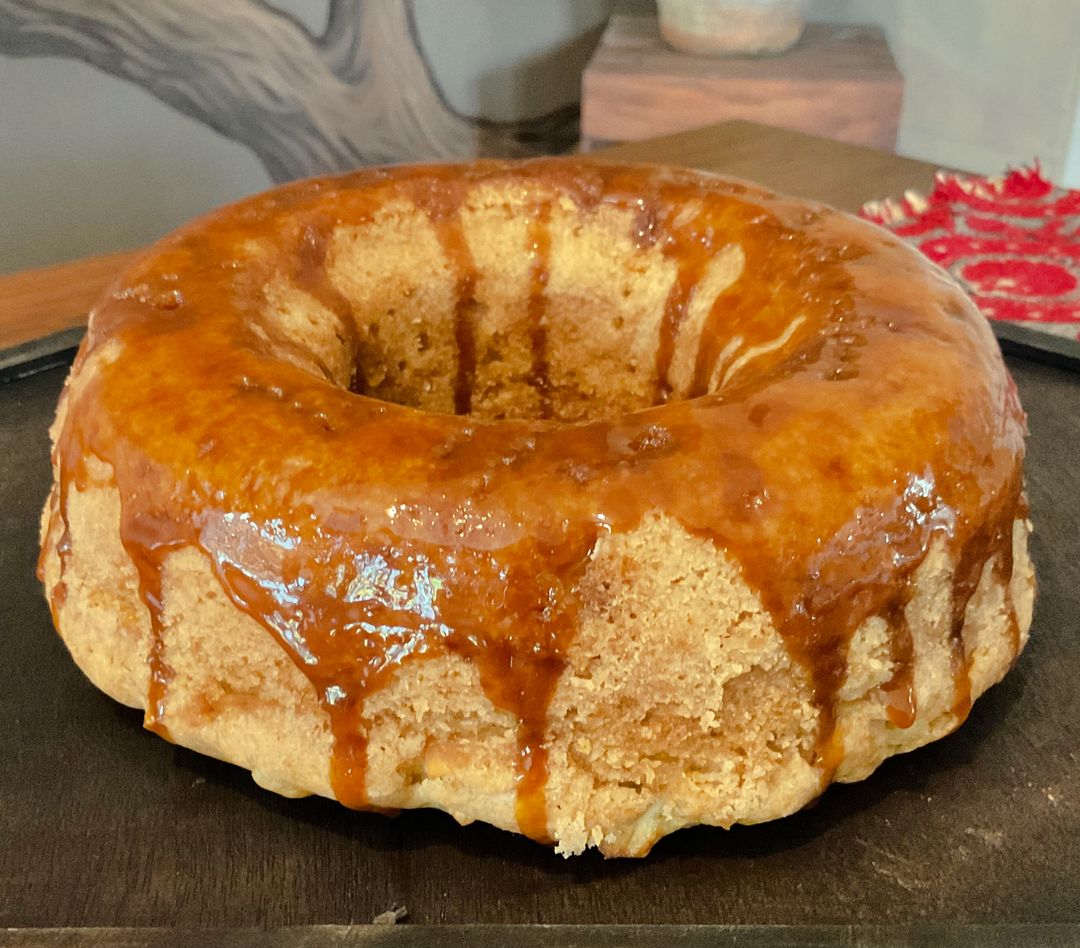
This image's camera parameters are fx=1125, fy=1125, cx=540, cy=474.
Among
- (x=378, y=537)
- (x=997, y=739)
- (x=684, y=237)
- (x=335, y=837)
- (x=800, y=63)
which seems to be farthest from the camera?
(x=800, y=63)

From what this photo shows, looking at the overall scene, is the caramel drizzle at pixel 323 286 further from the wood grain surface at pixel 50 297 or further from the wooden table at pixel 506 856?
the wood grain surface at pixel 50 297

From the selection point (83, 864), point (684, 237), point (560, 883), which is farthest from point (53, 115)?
point (560, 883)

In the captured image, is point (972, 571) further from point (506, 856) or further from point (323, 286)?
point (323, 286)

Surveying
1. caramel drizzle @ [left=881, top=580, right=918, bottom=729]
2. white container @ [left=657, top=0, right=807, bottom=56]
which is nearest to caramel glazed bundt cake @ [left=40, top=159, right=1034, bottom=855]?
caramel drizzle @ [left=881, top=580, right=918, bottom=729]

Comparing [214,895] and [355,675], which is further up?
[355,675]

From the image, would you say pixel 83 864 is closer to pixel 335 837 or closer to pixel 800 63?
pixel 335 837

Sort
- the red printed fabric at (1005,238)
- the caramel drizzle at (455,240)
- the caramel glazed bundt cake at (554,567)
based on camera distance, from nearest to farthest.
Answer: the caramel glazed bundt cake at (554,567) < the caramel drizzle at (455,240) < the red printed fabric at (1005,238)

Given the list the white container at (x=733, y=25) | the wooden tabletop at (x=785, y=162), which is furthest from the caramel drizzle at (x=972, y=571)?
the white container at (x=733, y=25)

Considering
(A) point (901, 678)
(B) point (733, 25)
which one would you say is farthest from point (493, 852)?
(B) point (733, 25)
